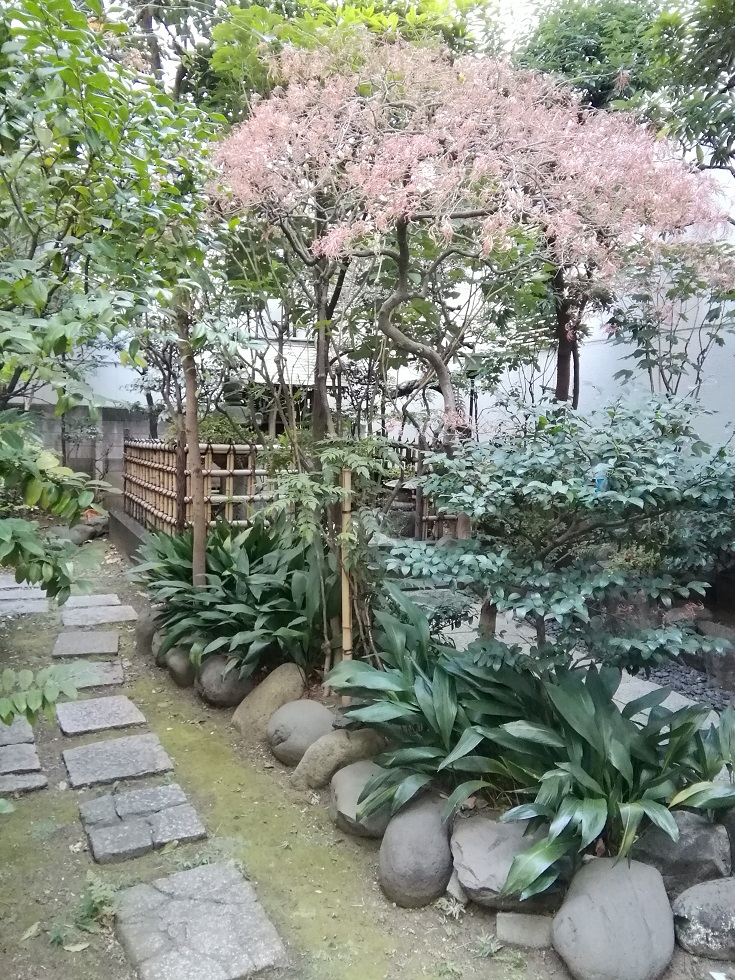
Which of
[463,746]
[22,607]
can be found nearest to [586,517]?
[463,746]

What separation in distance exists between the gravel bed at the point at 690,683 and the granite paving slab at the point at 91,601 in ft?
14.9

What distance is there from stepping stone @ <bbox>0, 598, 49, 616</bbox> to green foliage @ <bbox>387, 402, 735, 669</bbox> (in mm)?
A: 4288

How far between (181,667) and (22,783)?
50.7 inches

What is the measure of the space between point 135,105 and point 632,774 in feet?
9.21

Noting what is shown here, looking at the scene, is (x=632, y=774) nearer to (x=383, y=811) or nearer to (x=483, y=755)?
(x=483, y=755)

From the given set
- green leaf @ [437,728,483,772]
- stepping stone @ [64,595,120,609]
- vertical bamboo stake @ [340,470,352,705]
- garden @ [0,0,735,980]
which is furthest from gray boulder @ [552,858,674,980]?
stepping stone @ [64,595,120,609]

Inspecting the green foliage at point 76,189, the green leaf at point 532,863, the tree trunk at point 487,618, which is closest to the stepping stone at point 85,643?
the green foliage at point 76,189

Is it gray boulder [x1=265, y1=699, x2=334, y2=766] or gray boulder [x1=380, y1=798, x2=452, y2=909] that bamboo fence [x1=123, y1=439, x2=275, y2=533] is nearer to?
gray boulder [x1=265, y1=699, x2=334, y2=766]

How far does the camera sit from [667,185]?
8.91ft

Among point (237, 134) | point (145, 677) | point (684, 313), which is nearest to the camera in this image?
point (237, 134)

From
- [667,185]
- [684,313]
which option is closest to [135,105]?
[667,185]

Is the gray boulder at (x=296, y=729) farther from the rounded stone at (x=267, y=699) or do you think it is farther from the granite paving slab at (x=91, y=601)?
the granite paving slab at (x=91, y=601)

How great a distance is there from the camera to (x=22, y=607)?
19.5ft

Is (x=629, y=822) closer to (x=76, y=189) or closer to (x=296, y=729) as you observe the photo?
(x=296, y=729)
